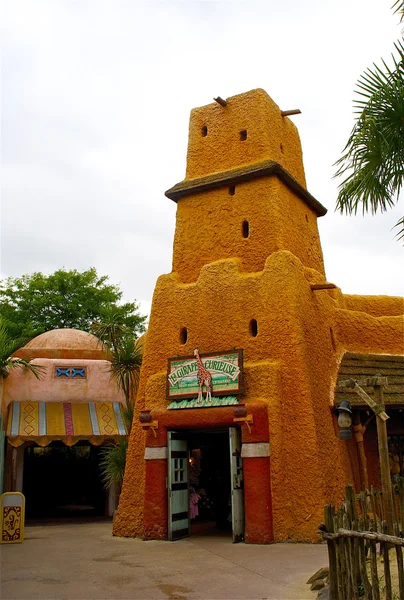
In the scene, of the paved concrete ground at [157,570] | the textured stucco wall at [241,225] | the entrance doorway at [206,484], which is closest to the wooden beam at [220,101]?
the textured stucco wall at [241,225]

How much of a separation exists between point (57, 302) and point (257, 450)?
824 inches

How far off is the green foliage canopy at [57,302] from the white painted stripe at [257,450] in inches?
760

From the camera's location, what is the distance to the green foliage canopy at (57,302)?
30.0m

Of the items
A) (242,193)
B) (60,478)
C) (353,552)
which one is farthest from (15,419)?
(353,552)

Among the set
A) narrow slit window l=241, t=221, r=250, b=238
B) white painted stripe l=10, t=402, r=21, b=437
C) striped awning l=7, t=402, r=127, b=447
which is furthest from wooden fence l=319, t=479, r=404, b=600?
white painted stripe l=10, t=402, r=21, b=437

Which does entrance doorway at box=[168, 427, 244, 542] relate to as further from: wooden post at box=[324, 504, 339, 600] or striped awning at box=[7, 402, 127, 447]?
wooden post at box=[324, 504, 339, 600]

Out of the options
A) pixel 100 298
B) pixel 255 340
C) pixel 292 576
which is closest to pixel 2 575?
pixel 292 576

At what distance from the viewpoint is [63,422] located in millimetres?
16406

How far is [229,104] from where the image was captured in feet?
50.7

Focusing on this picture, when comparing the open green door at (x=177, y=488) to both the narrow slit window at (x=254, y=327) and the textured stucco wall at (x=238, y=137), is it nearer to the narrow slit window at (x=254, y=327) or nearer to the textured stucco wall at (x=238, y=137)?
the narrow slit window at (x=254, y=327)

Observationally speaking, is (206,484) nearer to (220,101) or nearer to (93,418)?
(93,418)

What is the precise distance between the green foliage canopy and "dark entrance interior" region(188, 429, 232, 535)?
1450cm

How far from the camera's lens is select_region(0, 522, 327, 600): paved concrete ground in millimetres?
7863

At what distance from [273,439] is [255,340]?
2210mm
